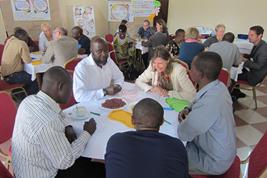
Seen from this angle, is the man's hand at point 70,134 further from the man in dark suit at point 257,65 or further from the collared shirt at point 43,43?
the collared shirt at point 43,43

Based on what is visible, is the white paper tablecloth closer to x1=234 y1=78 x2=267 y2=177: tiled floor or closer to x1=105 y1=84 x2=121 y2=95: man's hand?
x1=105 y1=84 x2=121 y2=95: man's hand

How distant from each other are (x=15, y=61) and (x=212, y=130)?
3216 millimetres

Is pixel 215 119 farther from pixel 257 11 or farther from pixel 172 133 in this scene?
pixel 257 11

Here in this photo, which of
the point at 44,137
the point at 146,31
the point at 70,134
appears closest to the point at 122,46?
the point at 146,31

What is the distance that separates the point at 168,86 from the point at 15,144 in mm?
1583

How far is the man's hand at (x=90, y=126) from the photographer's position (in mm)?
1614

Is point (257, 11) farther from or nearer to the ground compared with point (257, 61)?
farther from the ground

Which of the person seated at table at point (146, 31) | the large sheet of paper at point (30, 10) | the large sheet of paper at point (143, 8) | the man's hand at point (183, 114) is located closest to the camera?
the man's hand at point (183, 114)

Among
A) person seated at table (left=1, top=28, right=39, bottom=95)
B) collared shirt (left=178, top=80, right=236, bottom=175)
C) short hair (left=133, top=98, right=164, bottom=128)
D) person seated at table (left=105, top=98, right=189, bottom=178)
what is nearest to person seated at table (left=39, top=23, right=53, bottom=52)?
person seated at table (left=1, top=28, right=39, bottom=95)

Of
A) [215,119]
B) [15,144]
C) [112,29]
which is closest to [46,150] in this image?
[15,144]

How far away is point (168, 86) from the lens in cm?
254

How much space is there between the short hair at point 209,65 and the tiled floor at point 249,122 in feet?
4.94

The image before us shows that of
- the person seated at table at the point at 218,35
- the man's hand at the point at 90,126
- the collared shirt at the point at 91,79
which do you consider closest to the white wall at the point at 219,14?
the person seated at table at the point at 218,35

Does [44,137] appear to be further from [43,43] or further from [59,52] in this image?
[43,43]
